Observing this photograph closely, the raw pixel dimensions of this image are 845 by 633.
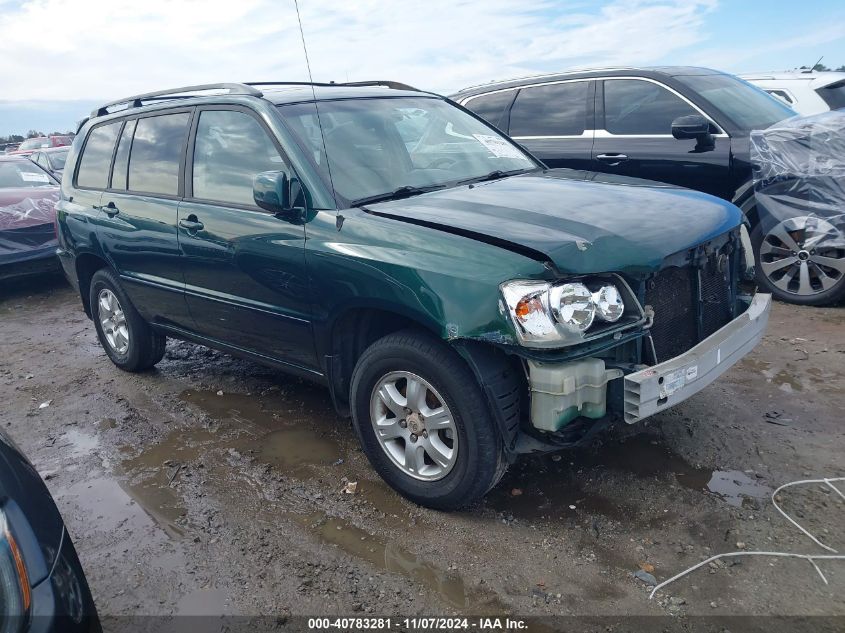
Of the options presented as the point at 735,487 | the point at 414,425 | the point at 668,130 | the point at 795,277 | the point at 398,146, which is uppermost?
the point at 398,146

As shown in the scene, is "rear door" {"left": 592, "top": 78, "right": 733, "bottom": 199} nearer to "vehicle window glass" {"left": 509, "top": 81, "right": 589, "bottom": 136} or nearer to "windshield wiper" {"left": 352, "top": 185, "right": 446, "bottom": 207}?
"vehicle window glass" {"left": 509, "top": 81, "right": 589, "bottom": 136}

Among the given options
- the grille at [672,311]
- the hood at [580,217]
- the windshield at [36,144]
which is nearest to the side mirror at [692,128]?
the hood at [580,217]

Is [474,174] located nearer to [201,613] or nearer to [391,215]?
[391,215]

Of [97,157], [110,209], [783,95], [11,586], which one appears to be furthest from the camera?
[783,95]

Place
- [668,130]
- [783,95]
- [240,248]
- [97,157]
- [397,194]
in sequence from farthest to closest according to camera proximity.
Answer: [783,95] → [668,130] → [97,157] → [240,248] → [397,194]

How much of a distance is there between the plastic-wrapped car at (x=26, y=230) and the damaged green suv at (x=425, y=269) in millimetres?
4211

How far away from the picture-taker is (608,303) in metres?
2.80

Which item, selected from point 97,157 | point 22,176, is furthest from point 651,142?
point 22,176

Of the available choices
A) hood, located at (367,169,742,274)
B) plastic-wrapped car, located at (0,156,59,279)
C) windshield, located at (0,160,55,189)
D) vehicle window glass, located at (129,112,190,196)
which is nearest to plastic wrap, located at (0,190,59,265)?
plastic-wrapped car, located at (0,156,59,279)

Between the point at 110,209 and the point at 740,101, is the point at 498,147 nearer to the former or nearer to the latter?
the point at 110,209

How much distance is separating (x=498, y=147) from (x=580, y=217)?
57.1 inches

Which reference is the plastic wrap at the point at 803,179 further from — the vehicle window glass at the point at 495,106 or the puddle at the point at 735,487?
the puddle at the point at 735,487

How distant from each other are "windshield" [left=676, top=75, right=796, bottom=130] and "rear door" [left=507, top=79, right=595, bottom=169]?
88 cm

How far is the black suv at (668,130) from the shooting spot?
5.57 metres
